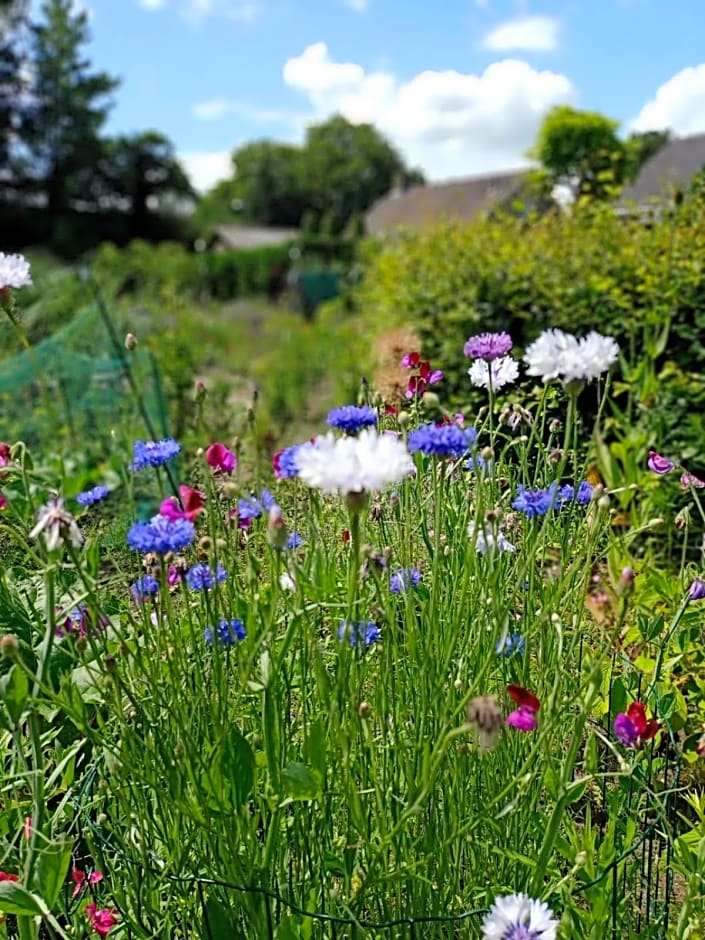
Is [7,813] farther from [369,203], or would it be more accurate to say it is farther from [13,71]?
[369,203]

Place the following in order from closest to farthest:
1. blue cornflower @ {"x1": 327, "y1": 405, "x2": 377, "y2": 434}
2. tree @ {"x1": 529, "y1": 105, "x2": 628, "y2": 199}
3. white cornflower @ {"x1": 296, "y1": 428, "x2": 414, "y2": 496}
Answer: white cornflower @ {"x1": 296, "y1": 428, "x2": 414, "y2": 496}
blue cornflower @ {"x1": 327, "y1": 405, "x2": 377, "y2": 434}
tree @ {"x1": 529, "y1": 105, "x2": 628, "y2": 199}

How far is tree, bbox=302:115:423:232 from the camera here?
66000 millimetres

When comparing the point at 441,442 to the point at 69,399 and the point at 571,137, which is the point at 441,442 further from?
the point at 571,137

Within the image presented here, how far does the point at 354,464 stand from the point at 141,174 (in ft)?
154

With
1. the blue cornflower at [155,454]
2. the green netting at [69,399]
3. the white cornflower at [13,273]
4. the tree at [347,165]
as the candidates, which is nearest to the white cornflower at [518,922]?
the blue cornflower at [155,454]

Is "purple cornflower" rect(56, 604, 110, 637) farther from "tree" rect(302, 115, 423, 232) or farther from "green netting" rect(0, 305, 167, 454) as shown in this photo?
"tree" rect(302, 115, 423, 232)

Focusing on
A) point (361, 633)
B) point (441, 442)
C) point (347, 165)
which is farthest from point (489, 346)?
point (347, 165)

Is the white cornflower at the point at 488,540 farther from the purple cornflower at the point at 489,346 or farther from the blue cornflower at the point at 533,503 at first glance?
the purple cornflower at the point at 489,346

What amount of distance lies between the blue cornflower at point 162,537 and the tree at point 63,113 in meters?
42.2

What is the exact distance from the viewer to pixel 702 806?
69.0 inches

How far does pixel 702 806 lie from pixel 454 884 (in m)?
0.58

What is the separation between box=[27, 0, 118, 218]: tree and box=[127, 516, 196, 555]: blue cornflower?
139ft

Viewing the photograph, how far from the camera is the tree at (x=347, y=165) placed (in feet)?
217

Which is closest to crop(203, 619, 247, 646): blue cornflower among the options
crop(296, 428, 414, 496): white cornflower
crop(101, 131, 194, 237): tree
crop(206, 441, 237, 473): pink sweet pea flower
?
crop(206, 441, 237, 473): pink sweet pea flower
